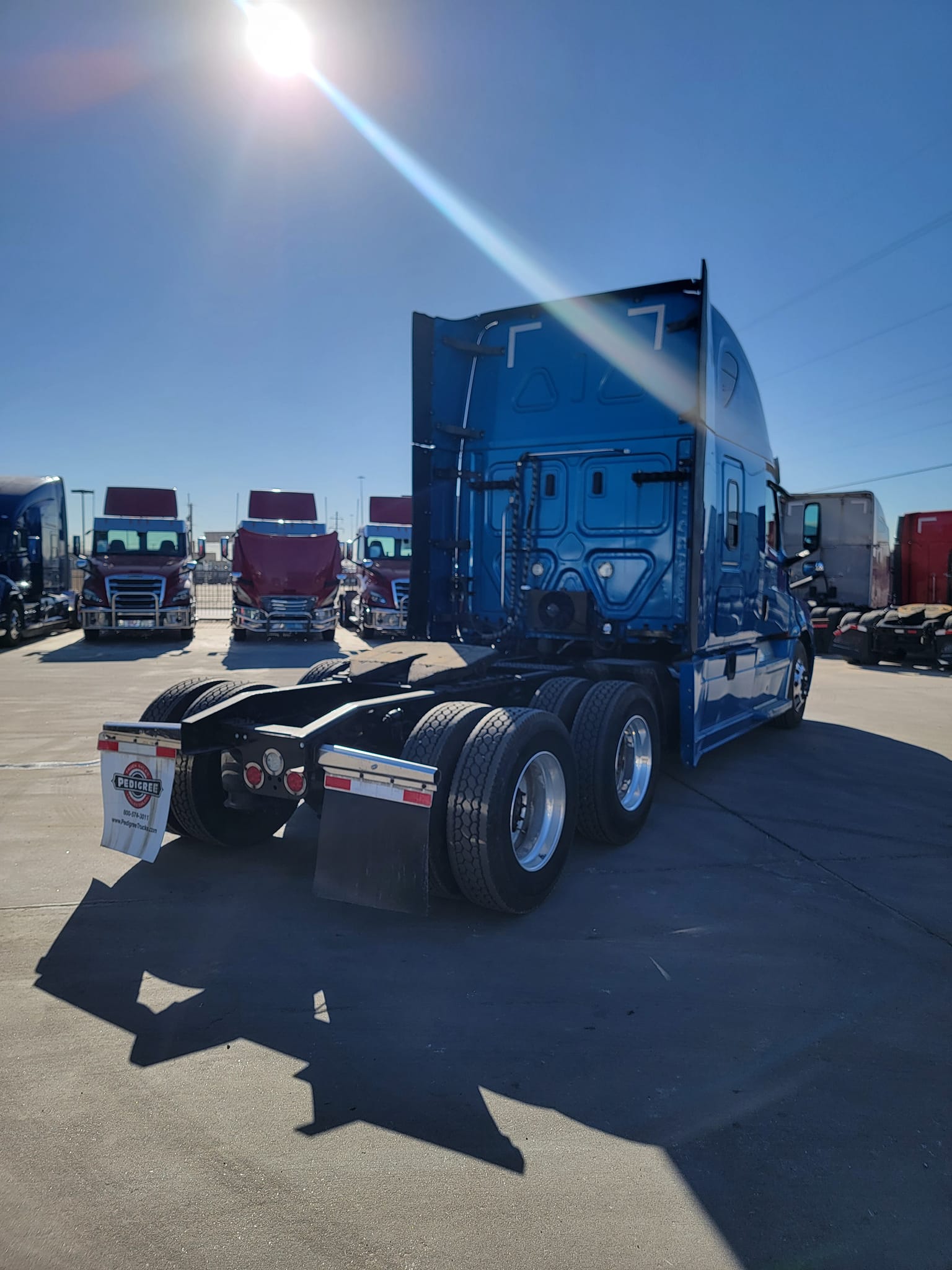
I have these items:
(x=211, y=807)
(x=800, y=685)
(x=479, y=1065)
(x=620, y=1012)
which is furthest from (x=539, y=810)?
(x=800, y=685)

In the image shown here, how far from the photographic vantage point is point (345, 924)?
399 centimetres

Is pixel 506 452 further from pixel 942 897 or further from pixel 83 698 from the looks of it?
pixel 83 698

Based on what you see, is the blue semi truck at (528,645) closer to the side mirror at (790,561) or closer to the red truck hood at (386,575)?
the side mirror at (790,561)

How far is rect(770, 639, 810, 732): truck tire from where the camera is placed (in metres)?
9.37

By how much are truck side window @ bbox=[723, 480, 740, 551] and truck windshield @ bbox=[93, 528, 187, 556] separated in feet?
51.4

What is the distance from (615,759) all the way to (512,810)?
126 cm

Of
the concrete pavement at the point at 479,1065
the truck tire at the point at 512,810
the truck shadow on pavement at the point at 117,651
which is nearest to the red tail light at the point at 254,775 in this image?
the concrete pavement at the point at 479,1065

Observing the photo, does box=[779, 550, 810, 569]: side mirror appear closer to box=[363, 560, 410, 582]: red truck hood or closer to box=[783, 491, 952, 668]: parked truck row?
box=[783, 491, 952, 668]: parked truck row

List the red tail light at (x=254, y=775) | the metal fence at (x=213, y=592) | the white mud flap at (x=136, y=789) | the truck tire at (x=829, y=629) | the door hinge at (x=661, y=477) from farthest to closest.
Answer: the metal fence at (x=213, y=592) → the truck tire at (x=829, y=629) → the door hinge at (x=661, y=477) → the red tail light at (x=254, y=775) → the white mud flap at (x=136, y=789)

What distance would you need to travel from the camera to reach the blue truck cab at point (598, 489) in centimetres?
634

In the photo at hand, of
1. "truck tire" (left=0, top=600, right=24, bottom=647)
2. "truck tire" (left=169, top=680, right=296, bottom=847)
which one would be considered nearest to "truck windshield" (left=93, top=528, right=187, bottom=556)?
"truck tire" (left=0, top=600, right=24, bottom=647)

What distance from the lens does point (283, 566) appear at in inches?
771

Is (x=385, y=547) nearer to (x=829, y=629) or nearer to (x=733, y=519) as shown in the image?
(x=829, y=629)

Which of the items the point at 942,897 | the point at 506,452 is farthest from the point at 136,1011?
the point at 506,452
